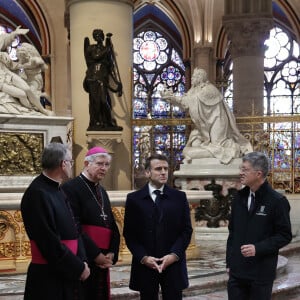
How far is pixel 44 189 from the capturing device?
4.41 meters

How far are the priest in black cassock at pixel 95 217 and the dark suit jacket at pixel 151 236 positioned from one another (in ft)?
0.52

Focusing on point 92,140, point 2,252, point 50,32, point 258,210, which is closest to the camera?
point 258,210

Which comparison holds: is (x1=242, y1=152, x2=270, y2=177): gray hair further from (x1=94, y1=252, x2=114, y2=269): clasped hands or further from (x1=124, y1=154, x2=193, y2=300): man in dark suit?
(x1=94, y1=252, x2=114, y2=269): clasped hands

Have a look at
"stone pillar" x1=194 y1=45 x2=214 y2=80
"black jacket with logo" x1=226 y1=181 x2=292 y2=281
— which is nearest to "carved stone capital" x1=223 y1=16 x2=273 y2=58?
"stone pillar" x1=194 y1=45 x2=214 y2=80

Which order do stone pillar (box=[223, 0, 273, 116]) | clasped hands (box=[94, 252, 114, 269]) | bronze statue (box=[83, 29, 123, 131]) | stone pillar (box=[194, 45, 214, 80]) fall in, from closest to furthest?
clasped hands (box=[94, 252, 114, 269]) < bronze statue (box=[83, 29, 123, 131]) < stone pillar (box=[223, 0, 273, 116]) < stone pillar (box=[194, 45, 214, 80])

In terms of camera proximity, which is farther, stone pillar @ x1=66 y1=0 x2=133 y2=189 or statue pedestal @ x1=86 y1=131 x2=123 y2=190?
stone pillar @ x1=66 y1=0 x2=133 y2=189

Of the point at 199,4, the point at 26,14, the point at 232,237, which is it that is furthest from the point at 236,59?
the point at 232,237

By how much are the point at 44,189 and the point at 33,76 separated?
651 cm

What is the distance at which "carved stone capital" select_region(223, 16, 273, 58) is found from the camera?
18.9m

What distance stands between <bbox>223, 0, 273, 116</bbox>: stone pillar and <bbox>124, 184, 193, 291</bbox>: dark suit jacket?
1381 cm

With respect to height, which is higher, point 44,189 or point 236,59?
point 236,59

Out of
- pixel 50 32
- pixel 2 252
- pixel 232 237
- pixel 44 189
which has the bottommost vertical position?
pixel 2 252

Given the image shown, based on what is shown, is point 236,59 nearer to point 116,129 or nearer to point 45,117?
point 116,129

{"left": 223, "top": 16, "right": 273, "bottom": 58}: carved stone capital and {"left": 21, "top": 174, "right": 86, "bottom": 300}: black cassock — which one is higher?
{"left": 223, "top": 16, "right": 273, "bottom": 58}: carved stone capital
